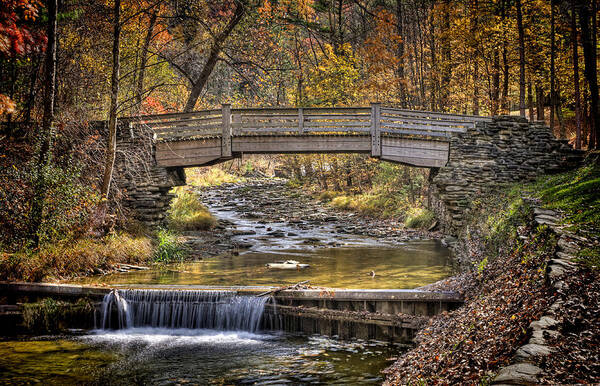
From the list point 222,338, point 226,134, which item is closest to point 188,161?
point 226,134

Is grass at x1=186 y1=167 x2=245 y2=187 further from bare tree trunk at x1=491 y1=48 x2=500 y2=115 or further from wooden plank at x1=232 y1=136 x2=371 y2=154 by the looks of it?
bare tree trunk at x1=491 y1=48 x2=500 y2=115

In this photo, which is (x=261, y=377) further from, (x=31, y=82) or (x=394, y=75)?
(x=394, y=75)

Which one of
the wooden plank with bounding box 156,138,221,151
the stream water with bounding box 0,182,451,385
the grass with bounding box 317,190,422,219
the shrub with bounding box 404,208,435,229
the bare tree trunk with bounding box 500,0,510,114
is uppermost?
the bare tree trunk with bounding box 500,0,510,114

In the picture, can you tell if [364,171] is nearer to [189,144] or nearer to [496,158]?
[496,158]

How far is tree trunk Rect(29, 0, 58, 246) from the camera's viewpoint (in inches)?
493

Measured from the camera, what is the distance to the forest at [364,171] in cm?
666

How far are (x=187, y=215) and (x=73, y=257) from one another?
8.60 metres

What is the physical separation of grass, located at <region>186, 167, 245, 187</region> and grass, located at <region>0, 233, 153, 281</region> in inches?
843

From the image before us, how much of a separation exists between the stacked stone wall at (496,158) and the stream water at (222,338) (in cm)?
227

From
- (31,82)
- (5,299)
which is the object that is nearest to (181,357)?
(5,299)

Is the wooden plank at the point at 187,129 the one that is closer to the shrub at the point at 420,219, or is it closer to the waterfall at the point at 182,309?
Answer: the waterfall at the point at 182,309

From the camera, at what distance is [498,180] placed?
56.6 feet

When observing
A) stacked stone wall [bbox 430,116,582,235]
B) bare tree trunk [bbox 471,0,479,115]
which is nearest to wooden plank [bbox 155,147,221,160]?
stacked stone wall [bbox 430,116,582,235]

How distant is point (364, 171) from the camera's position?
2928cm
